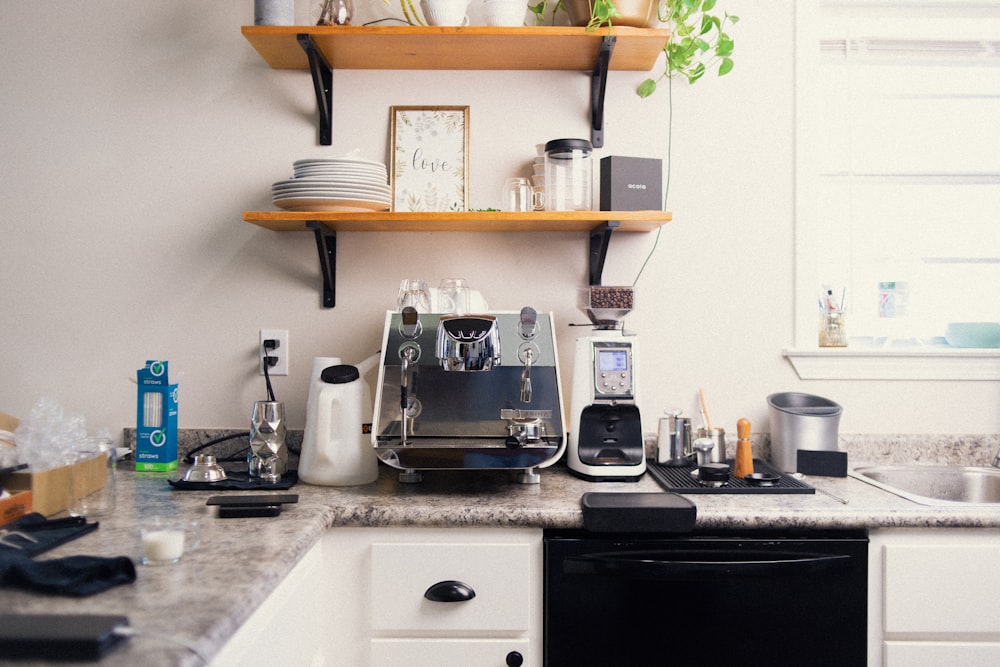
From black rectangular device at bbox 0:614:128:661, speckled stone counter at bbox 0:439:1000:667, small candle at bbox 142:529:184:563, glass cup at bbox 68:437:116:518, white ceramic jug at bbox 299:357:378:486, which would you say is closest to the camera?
black rectangular device at bbox 0:614:128:661

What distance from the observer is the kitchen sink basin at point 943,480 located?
6.12 ft

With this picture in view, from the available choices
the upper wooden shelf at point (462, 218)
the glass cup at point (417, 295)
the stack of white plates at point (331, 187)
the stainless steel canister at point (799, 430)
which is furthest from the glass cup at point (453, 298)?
the stainless steel canister at point (799, 430)

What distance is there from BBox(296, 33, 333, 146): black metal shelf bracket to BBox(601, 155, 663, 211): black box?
0.77 m

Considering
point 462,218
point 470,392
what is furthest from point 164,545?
point 462,218

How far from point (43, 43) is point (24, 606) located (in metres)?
1.76

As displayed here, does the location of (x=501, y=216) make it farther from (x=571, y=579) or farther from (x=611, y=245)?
(x=571, y=579)

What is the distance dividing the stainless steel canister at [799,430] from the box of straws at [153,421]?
1.55 metres

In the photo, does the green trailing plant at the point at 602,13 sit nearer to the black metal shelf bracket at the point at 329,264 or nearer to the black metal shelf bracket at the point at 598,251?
the black metal shelf bracket at the point at 598,251

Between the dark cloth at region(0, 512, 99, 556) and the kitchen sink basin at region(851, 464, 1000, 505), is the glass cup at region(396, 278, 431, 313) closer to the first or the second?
the dark cloth at region(0, 512, 99, 556)

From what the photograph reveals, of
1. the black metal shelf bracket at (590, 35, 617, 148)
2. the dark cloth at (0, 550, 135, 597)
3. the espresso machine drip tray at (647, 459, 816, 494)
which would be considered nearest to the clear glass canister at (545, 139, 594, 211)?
the black metal shelf bracket at (590, 35, 617, 148)

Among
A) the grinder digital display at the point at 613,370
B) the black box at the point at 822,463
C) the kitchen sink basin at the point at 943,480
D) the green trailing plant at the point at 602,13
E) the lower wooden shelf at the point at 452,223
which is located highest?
the green trailing plant at the point at 602,13

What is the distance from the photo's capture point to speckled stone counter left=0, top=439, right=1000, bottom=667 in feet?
2.82

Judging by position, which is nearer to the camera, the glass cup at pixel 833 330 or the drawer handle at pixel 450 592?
the drawer handle at pixel 450 592

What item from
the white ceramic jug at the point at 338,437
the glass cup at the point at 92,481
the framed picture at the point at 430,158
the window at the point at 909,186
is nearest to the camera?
the glass cup at the point at 92,481
